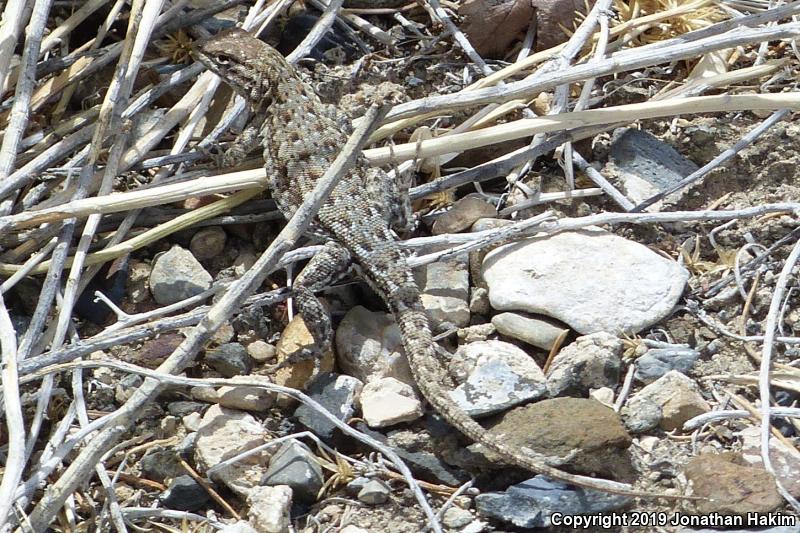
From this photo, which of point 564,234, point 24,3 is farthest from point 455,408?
point 24,3

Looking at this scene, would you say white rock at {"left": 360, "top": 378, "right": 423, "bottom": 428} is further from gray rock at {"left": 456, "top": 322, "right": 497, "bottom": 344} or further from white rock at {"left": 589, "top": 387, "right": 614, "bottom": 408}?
white rock at {"left": 589, "top": 387, "right": 614, "bottom": 408}

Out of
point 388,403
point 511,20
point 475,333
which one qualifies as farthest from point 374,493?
point 511,20

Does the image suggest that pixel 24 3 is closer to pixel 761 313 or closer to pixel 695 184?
pixel 695 184

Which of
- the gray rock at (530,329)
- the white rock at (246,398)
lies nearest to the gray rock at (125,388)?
the white rock at (246,398)

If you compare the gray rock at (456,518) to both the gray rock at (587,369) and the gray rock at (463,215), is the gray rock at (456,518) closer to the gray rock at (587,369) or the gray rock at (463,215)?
the gray rock at (587,369)

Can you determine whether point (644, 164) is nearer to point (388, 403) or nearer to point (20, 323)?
point (388, 403)
